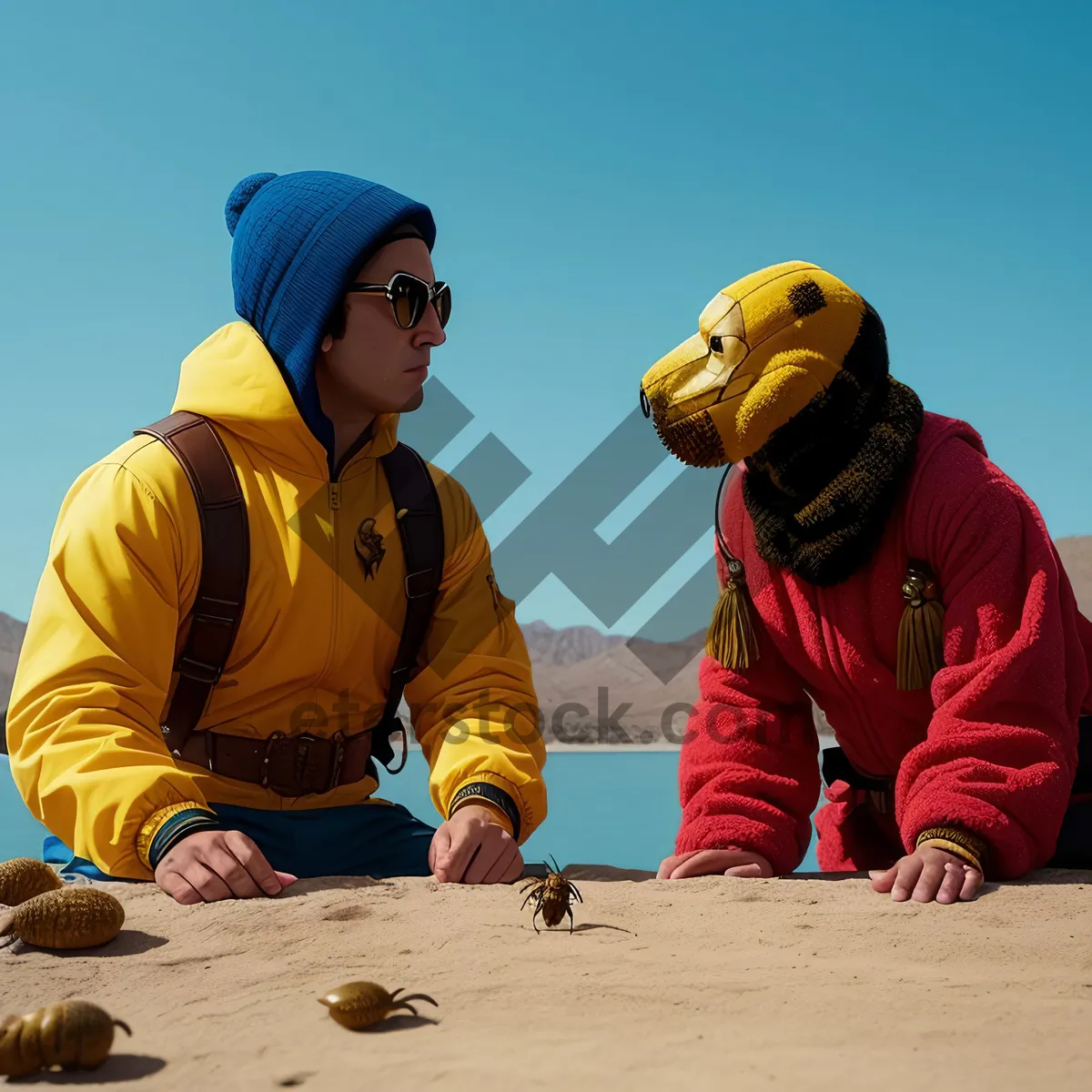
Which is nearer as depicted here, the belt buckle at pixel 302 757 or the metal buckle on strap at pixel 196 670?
the metal buckle on strap at pixel 196 670

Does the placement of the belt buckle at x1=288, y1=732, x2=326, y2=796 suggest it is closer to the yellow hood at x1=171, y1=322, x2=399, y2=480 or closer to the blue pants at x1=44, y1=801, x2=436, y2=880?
the blue pants at x1=44, y1=801, x2=436, y2=880

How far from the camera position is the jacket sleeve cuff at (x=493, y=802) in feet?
10.6

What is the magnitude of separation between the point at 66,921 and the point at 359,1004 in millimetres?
812

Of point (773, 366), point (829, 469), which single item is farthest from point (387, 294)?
point (829, 469)

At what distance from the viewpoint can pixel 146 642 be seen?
309 cm

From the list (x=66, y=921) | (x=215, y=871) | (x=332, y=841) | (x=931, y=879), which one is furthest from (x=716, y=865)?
(x=66, y=921)

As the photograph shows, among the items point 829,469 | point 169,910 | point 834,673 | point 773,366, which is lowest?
point 169,910

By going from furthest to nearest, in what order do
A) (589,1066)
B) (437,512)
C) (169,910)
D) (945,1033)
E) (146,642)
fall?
1. (437,512)
2. (146,642)
3. (169,910)
4. (945,1033)
5. (589,1066)

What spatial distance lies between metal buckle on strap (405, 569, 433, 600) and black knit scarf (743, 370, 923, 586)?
98 cm

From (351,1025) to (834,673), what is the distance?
5.83 feet

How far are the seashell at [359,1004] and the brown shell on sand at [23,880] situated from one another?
3.90 feet

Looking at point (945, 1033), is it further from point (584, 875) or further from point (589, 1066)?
point (584, 875)

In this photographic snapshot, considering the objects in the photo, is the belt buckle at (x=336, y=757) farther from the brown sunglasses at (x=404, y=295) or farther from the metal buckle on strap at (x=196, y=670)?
the brown sunglasses at (x=404, y=295)

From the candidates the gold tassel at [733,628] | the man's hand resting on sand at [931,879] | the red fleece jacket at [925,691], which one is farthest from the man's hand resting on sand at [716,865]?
the gold tassel at [733,628]
